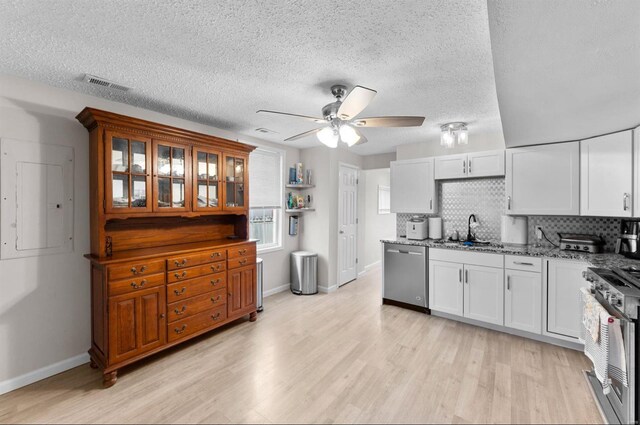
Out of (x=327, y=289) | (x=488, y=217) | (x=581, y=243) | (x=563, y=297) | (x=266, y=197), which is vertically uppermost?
(x=266, y=197)

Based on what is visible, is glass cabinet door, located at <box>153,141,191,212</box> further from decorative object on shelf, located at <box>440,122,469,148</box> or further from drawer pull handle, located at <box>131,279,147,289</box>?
decorative object on shelf, located at <box>440,122,469,148</box>

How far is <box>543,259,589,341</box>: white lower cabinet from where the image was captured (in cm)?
274

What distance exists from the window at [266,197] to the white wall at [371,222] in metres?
1.73

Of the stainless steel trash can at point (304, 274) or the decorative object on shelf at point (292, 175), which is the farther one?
the decorative object on shelf at point (292, 175)

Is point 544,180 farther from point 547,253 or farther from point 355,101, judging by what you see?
point 355,101

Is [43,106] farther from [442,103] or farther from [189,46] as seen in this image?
[442,103]

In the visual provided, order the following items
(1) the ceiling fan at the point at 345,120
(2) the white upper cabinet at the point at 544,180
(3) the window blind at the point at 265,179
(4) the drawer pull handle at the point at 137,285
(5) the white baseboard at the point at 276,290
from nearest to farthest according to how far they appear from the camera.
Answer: (1) the ceiling fan at the point at 345,120, (4) the drawer pull handle at the point at 137,285, (2) the white upper cabinet at the point at 544,180, (3) the window blind at the point at 265,179, (5) the white baseboard at the point at 276,290

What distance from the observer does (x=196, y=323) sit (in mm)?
2861

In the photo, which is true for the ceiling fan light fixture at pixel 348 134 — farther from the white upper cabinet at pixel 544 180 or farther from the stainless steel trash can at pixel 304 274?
the stainless steel trash can at pixel 304 274

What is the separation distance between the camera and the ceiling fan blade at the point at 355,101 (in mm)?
1832

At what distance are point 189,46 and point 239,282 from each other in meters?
2.42

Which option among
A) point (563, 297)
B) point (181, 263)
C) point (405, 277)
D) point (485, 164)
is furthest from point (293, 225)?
point (563, 297)

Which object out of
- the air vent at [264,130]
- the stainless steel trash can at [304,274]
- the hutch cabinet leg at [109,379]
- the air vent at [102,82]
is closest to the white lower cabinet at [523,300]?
the stainless steel trash can at [304,274]

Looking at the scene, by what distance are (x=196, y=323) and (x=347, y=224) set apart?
295cm
